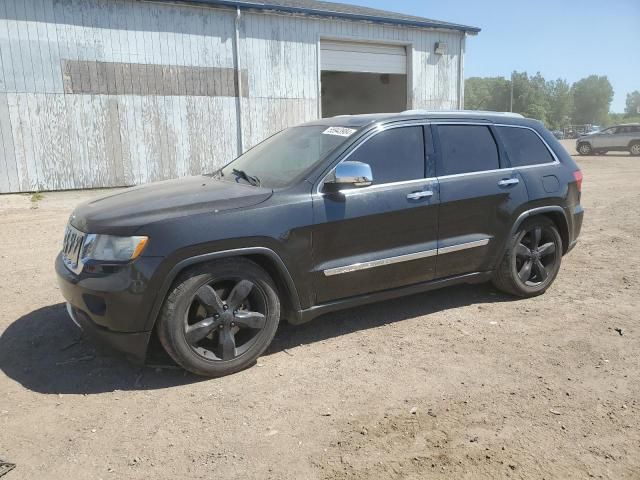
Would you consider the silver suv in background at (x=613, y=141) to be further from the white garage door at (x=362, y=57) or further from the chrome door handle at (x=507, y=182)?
the chrome door handle at (x=507, y=182)

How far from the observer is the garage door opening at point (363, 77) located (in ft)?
51.1

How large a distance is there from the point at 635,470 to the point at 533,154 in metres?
3.13

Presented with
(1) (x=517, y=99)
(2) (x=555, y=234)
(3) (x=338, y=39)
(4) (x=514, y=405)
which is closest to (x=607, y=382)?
(4) (x=514, y=405)

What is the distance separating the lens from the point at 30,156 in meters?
11.9

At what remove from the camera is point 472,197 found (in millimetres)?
4449

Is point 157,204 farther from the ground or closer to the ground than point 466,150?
closer to the ground

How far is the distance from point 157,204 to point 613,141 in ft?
94.4

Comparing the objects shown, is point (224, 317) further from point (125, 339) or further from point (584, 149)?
point (584, 149)

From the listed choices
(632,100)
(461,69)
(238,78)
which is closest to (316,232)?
(238,78)

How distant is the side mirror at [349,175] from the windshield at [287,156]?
0.25 m

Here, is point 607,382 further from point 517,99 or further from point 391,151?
point 517,99

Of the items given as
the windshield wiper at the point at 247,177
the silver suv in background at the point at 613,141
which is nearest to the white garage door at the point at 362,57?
the windshield wiper at the point at 247,177

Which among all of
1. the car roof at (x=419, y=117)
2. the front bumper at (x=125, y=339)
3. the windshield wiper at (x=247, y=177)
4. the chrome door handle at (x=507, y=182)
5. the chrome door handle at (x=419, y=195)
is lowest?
the front bumper at (x=125, y=339)

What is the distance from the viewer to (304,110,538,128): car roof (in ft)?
14.0
